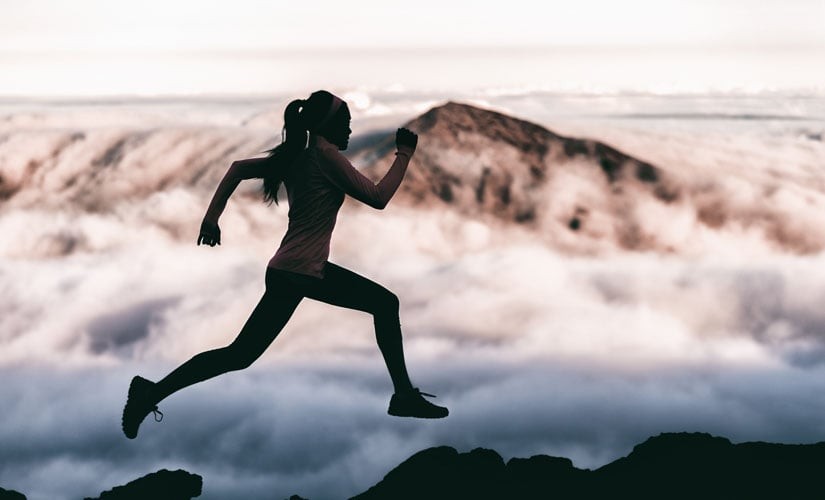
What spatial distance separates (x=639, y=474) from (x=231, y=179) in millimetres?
8237

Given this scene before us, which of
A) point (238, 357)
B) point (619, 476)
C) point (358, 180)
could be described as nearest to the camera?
point (358, 180)

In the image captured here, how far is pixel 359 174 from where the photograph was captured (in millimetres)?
8836

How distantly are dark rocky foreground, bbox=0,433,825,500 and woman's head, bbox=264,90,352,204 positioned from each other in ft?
20.3

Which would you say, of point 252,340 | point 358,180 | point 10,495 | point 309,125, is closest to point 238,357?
point 252,340

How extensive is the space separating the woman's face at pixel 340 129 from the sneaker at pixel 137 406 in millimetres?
2631

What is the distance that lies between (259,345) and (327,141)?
1.64 m

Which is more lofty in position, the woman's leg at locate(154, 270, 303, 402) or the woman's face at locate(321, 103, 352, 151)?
the woman's face at locate(321, 103, 352, 151)

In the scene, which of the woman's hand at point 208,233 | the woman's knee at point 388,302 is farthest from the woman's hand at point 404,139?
the woman's hand at point 208,233

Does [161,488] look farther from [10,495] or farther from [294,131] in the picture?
[294,131]

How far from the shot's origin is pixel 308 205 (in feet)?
29.3

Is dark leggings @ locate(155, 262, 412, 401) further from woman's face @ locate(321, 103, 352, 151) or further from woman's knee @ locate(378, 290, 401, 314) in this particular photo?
woman's face @ locate(321, 103, 352, 151)

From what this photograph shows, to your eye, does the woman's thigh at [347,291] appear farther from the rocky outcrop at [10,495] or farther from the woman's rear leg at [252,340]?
the rocky outcrop at [10,495]

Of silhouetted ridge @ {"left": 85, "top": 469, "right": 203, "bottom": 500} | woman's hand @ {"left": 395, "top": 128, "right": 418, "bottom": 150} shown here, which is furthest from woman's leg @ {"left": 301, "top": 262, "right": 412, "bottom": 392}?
silhouetted ridge @ {"left": 85, "top": 469, "right": 203, "bottom": 500}

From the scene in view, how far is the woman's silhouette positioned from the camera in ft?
29.1
